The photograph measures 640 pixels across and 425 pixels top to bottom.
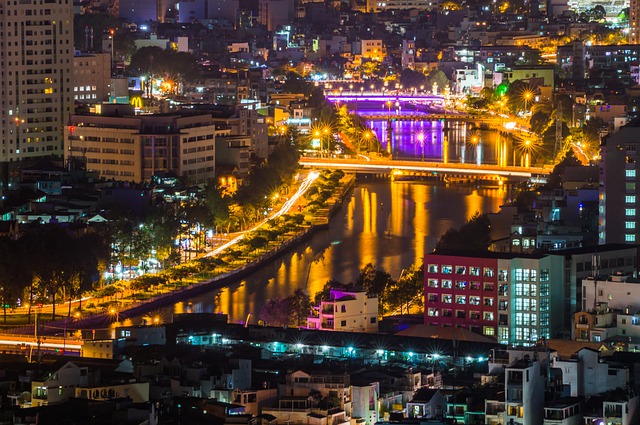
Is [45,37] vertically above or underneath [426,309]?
above

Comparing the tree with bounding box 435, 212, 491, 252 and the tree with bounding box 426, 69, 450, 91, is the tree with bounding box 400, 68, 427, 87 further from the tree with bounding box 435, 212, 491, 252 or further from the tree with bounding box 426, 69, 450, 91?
the tree with bounding box 435, 212, 491, 252

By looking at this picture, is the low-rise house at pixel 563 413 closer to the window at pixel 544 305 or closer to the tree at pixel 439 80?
the window at pixel 544 305

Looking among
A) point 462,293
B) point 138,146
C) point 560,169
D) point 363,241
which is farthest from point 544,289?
point 138,146

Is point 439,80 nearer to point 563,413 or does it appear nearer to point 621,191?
point 621,191

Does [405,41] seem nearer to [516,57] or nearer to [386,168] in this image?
[516,57]

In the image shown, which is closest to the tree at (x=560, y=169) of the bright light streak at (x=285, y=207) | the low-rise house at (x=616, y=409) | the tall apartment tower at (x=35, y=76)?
the bright light streak at (x=285, y=207)

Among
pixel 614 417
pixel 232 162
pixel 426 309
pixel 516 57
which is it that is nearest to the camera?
pixel 614 417

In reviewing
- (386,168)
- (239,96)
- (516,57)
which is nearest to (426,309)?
(386,168)
